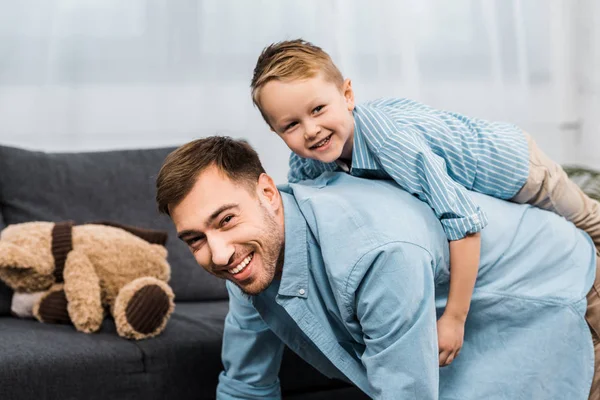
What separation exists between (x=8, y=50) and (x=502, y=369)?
2004 millimetres

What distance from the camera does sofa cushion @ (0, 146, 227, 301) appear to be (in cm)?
237

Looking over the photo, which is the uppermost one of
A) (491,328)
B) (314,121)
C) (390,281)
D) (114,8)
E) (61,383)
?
(114,8)

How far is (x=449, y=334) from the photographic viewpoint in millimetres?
1432

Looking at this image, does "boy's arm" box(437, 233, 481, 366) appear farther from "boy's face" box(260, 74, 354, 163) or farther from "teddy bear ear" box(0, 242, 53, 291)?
"teddy bear ear" box(0, 242, 53, 291)

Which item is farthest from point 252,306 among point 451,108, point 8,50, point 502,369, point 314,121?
point 451,108

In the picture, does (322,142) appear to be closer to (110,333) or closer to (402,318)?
(402,318)

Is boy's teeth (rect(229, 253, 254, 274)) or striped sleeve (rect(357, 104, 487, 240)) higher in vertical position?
striped sleeve (rect(357, 104, 487, 240))

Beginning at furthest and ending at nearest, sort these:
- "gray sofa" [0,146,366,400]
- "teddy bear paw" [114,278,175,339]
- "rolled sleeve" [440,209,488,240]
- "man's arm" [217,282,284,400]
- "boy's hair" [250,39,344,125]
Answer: "teddy bear paw" [114,278,175,339] → "gray sofa" [0,146,366,400] → "man's arm" [217,282,284,400] → "boy's hair" [250,39,344,125] → "rolled sleeve" [440,209,488,240]

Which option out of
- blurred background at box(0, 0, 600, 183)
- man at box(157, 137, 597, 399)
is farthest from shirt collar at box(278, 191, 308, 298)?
blurred background at box(0, 0, 600, 183)

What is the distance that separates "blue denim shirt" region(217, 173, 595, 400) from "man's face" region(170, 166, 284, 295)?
0.15ft

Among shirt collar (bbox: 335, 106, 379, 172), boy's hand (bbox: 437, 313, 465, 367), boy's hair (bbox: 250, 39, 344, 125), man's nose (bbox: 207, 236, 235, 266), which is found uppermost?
boy's hair (bbox: 250, 39, 344, 125)

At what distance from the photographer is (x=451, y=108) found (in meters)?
3.39

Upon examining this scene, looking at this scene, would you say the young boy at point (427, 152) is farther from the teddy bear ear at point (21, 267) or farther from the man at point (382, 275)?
the teddy bear ear at point (21, 267)

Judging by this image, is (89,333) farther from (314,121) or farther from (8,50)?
(8,50)
